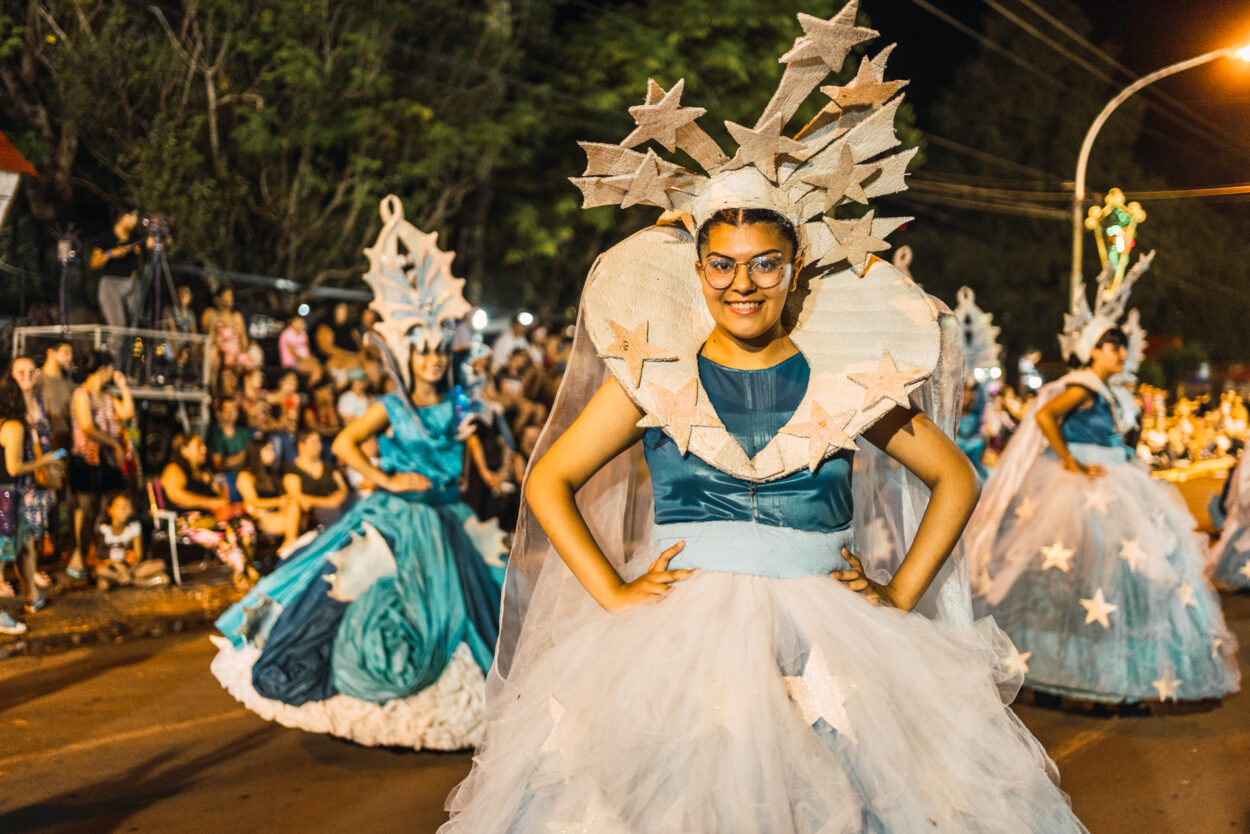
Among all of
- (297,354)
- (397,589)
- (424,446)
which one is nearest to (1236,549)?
(424,446)

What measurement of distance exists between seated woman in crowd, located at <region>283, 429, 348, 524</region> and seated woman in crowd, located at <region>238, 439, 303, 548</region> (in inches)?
4.4

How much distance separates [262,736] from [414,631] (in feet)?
3.65

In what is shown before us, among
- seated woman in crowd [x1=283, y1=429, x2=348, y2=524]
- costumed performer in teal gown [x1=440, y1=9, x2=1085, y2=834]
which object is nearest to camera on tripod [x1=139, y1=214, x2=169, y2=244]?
seated woman in crowd [x1=283, y1=429, x2=348, y2=524]

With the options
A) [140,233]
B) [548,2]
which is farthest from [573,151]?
[140,233]

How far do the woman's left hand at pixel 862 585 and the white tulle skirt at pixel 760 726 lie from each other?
4cm

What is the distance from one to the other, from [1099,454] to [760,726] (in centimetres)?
521

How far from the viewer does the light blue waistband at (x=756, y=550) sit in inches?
116

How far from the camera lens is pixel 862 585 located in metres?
2.93

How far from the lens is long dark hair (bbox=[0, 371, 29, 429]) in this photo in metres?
8.60

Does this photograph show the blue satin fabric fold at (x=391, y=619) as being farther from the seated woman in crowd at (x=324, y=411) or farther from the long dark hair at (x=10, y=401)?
the seated woman in crowd at (x=324, y=411)

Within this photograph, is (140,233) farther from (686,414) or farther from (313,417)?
(686,414)

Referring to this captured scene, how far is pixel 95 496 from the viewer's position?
9.89m

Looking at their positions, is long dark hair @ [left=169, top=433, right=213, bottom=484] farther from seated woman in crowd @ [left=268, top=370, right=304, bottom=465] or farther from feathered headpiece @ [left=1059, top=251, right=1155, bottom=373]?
feathered headpiece @ [left=1059, top=251, right=1155, bottom=373]

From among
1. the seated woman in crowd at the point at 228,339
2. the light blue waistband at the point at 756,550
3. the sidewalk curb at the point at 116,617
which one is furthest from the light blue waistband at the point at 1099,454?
the seated woman in crowd at the point at 228,339
